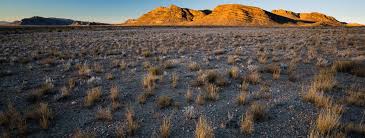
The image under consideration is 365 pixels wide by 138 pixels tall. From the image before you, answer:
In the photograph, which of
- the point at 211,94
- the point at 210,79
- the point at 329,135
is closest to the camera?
the point at 329,135

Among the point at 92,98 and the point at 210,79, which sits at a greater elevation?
the point at 210,79

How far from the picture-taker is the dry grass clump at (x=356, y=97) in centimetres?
582

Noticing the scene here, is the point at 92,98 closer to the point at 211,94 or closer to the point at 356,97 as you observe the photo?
the point at 211,94

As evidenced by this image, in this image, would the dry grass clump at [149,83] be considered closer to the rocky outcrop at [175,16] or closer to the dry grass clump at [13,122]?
the dry grass clump at [13,122]

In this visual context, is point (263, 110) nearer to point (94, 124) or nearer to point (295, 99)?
point (295, 99)

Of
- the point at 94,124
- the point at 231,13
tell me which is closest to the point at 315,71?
the point at 94,124

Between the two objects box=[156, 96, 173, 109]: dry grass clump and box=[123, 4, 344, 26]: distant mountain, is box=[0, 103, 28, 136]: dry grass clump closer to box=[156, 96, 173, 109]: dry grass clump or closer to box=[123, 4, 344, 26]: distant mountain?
box=[156, 96, 173, 109]: dry grass clump

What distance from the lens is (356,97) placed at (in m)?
6.12

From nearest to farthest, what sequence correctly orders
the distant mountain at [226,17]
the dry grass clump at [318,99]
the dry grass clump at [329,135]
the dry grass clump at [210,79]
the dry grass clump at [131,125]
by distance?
the dry grass clump at [329,135]
the dry grass clump at [131,125]
the dry grass clump at [318,99]
the dry grass clump at [210,79]
the distant mountain at [226,17]

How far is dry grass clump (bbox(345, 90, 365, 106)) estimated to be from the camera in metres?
5.82

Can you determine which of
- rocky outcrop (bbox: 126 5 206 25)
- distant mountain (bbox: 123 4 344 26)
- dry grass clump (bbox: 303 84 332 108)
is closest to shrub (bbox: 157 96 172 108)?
dry grass clump (bbox: 303 84 332 108)

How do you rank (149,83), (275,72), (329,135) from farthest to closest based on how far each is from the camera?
(275,72) → (149,83) → (329,135)

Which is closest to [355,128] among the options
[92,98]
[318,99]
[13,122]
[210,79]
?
[318,99]

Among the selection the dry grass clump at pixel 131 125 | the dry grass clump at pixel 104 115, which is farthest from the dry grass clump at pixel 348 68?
the dry grass clump at pixel 104 115
